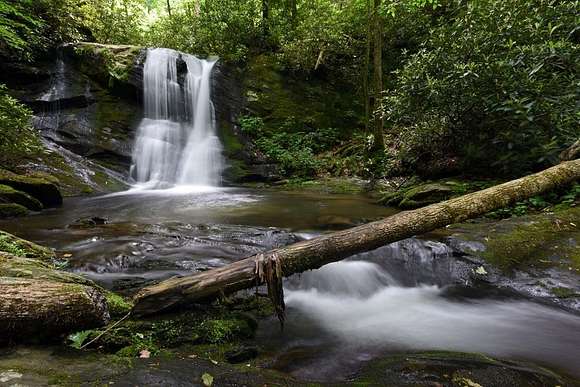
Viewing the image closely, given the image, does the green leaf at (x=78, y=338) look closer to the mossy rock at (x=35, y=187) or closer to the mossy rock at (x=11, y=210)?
the mossy rock at (x=11, y=210)

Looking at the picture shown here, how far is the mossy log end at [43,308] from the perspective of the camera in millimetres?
2473

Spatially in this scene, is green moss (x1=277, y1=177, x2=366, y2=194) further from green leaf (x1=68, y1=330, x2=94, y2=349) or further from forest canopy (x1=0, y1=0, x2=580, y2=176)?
green leaf (x1=68, y1=330, x2=94, y2=349)

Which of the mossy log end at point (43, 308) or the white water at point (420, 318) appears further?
the white water at point (420, 318)

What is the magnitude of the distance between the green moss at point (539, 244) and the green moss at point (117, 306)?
4173 millimetres

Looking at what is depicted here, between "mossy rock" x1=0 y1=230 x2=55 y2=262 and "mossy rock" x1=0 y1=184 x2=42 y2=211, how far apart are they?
11.9 ft

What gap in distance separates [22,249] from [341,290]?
365 centimetres

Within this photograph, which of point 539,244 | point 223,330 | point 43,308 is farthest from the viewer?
point 539,244

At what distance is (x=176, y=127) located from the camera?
1473 centimetres

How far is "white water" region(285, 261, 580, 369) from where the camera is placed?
→ 3609 millimetres

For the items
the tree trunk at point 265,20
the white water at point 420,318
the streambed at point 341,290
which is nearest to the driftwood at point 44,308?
the streambed at point 341,290

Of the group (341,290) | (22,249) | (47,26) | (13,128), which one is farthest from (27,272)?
(47,26)

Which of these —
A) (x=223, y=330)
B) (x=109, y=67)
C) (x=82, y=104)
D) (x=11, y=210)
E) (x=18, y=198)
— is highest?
(x=109, y=67)

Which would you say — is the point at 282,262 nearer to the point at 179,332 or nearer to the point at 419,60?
the point at 179,332

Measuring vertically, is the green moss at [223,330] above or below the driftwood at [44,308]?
below
